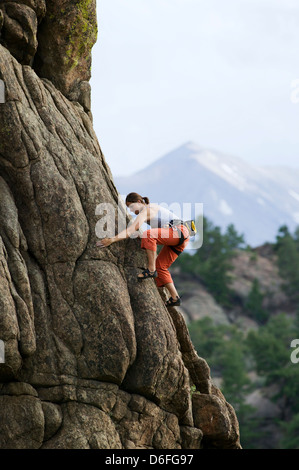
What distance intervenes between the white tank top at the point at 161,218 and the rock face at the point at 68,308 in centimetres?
69

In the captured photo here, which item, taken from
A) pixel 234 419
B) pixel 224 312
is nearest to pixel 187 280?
pixel 224 312

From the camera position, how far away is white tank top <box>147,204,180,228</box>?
21062 mm

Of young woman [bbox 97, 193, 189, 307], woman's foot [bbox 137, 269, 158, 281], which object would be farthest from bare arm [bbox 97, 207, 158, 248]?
woman's foot [bbox 137, 269, 158, 281]

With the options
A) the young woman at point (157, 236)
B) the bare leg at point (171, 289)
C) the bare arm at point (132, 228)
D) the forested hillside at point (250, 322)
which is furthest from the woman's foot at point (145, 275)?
the forested hillside at point (250, 322)

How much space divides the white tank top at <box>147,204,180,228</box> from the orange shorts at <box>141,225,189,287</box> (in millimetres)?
184

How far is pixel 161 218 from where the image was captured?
21188 mm

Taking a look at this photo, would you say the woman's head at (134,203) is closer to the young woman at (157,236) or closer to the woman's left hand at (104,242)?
the young woman at (157,236)

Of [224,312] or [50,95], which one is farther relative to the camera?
[224,312]

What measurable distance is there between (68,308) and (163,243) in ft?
11.9

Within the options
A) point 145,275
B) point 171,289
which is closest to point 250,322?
point 171,289

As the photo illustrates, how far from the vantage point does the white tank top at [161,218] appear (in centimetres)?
2106

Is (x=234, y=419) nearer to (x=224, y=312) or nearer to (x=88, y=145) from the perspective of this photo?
(x=88, y=145)
